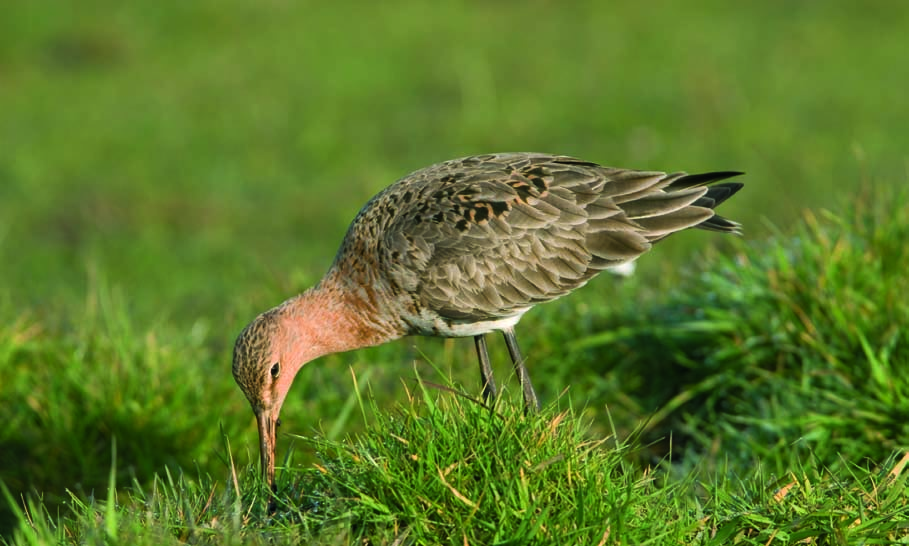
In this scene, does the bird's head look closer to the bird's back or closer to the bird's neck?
the bird's neck

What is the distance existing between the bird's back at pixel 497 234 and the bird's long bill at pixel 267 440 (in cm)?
78

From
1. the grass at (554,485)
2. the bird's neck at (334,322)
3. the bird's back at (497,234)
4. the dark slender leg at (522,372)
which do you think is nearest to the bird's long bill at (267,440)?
the grass at (554,485)

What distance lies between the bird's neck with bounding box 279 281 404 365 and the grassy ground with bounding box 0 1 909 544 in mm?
333

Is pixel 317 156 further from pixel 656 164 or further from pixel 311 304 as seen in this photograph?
pixel 311 304

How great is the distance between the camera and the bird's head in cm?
498

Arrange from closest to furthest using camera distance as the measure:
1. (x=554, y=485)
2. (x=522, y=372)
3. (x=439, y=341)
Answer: (x=554, y=485), (x=522, y=372), (x=439, y=341)

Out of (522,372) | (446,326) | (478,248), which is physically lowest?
(522,372)

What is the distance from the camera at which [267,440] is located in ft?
16.3

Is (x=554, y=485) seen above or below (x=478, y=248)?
below

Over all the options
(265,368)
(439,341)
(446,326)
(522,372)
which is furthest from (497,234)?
(439,341)

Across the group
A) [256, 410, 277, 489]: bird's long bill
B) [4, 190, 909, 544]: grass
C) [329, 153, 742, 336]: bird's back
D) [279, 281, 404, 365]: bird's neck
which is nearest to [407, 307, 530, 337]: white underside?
[329, 153, 742, 336]: bird's back

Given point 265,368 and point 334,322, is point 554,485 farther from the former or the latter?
point 334,322

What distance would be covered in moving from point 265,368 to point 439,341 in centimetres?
204

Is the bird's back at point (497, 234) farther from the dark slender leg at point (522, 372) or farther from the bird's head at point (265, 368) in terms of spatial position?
the bird's head at point (265, 368)
